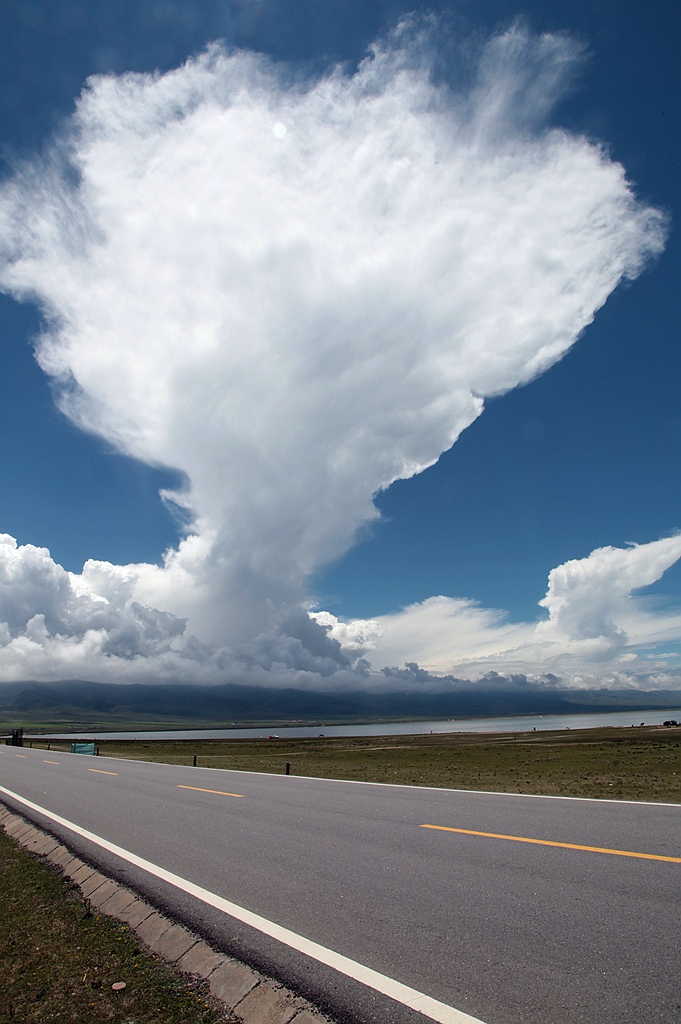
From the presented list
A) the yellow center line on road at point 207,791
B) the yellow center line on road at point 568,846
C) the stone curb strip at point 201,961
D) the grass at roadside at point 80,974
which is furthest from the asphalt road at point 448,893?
the yellow center line on road at point 207,791

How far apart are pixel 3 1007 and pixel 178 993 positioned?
1547 millimetres

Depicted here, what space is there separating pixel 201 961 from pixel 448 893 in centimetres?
330

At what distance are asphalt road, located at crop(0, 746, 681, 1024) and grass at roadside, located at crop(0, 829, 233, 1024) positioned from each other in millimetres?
813

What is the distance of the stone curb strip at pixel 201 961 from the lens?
14.9ft

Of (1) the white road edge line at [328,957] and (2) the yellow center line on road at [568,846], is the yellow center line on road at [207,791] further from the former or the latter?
(2) the yellow center line on road at [568,846]

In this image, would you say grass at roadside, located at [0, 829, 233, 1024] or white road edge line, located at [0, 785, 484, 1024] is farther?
grass at roadside, located at [0, 829, 233, 1024]

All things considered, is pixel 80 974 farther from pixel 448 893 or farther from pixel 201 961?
pixel 448 893

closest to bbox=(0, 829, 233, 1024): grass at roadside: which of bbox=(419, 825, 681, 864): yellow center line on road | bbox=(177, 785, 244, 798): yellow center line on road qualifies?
bbox=(419, 825, 681, 864): yellow center line on road

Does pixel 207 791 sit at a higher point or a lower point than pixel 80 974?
lower

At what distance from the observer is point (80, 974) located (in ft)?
17.9

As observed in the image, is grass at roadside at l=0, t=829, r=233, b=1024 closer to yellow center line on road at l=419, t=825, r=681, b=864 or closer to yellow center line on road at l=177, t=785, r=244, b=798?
yellow center line on road at l=419, t=825, r=681, b=864

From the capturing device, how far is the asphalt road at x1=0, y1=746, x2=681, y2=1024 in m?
4.70

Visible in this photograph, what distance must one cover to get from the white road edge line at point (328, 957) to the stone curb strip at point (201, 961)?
63 centimetres

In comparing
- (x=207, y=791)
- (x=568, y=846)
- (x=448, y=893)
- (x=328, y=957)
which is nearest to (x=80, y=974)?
(x=328, y=957)
